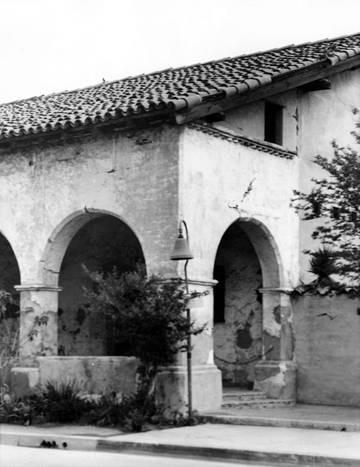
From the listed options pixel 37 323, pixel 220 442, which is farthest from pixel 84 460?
pixel 37 323

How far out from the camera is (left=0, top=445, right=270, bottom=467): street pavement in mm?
9258

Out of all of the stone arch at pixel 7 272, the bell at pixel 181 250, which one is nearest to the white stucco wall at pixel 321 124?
the bell at pixel 181 250

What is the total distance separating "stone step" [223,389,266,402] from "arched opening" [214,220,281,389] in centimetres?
81

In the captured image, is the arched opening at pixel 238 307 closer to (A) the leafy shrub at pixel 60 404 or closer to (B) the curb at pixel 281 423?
(B) the curb at pixel 281 423

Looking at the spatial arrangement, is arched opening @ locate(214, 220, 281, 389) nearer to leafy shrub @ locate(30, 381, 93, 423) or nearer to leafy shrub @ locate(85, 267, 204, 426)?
leafy shrub @ locate(85, 267, 204, 426)

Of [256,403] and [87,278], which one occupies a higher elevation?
[87,278]

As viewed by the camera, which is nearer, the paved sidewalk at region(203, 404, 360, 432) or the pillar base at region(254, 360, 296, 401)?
the paved sidewalk at region(203, 404, 360, 432)

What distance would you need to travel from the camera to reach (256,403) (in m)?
15.1

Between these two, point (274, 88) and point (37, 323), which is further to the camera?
point (274, 88)

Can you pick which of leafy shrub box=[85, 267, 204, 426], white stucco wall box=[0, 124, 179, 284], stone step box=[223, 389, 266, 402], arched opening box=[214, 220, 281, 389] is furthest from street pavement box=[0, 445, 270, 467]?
arched opening box=[214, 220, 281, 389]

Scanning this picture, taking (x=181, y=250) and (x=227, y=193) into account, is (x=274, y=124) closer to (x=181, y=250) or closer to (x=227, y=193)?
(x=227, y=193)

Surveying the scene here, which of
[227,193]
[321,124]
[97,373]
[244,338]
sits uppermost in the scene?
[321,124]

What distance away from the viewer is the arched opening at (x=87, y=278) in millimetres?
17984

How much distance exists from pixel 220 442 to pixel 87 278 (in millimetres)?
7892
